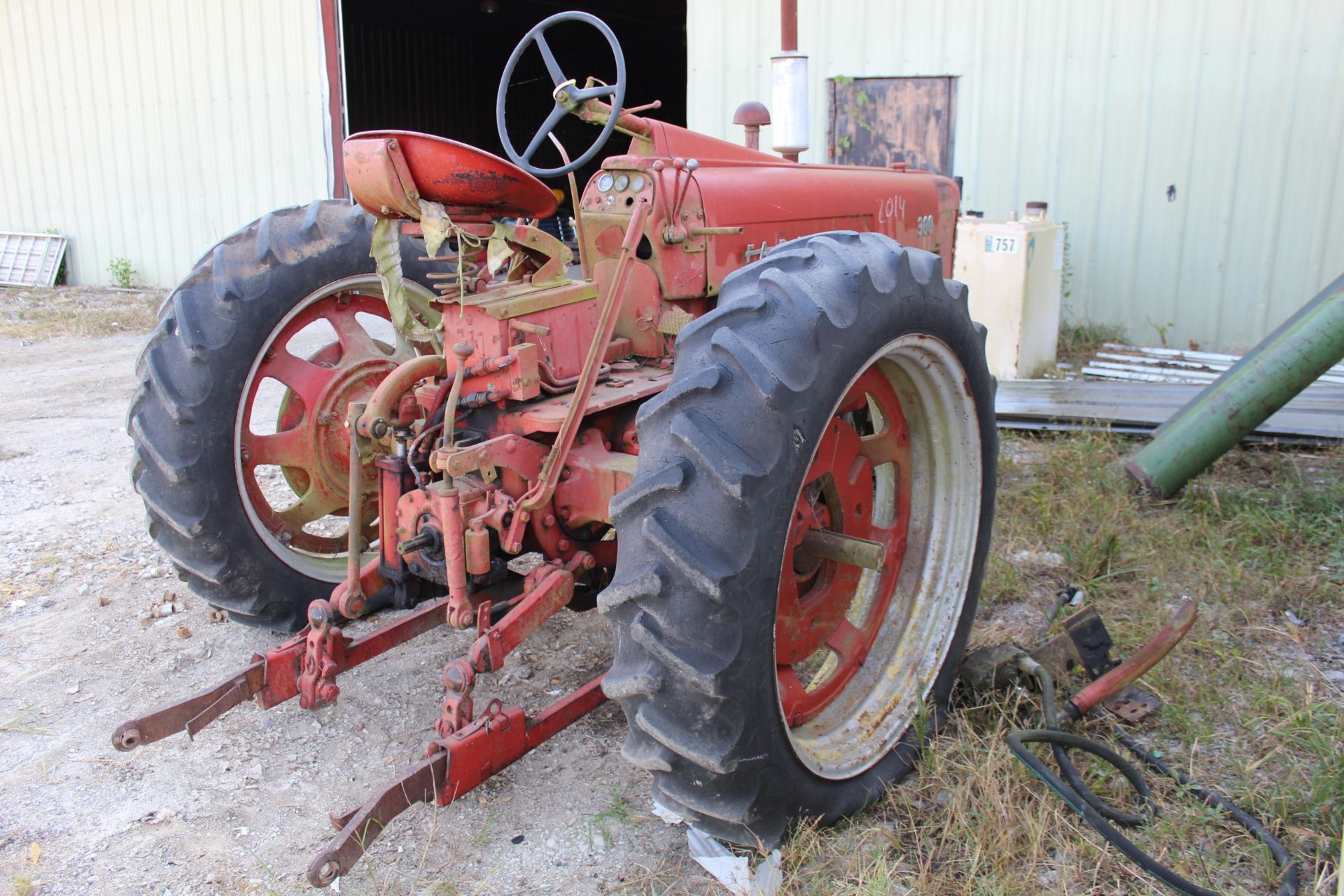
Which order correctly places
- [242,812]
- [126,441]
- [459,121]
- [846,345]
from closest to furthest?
[846,345] < [242,812] < [126,441] < [459,121]

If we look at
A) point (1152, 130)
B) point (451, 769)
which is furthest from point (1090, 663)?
point (1152, 130)

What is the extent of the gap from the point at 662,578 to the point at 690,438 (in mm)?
261

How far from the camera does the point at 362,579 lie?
8.46 ft

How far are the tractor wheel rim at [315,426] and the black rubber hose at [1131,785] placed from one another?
1.96 metres

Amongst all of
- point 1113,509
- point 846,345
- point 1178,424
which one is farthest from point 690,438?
point 1178,424

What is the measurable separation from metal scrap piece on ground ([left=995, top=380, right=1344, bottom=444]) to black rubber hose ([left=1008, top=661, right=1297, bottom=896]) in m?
2.70

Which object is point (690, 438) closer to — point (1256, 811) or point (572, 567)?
point (572, 567)

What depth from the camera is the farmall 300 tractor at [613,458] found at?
1.91m

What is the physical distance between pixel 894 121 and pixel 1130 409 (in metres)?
3.49

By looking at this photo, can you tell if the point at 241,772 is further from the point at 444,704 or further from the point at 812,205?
the point at 812,205

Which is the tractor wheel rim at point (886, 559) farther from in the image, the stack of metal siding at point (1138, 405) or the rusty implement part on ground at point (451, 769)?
the stack of metal siding at point (1138, 405)

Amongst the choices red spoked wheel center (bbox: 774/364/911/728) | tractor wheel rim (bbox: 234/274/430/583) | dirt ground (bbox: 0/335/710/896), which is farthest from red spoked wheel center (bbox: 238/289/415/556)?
red spoked wheel center (bbox: 774/364/911/728)

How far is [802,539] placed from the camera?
2545 millimetres

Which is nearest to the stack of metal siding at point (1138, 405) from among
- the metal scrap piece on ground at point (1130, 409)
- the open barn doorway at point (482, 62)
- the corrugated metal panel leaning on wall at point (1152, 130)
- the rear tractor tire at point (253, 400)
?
the metal scrap piece on ground at point (1130, 409)
